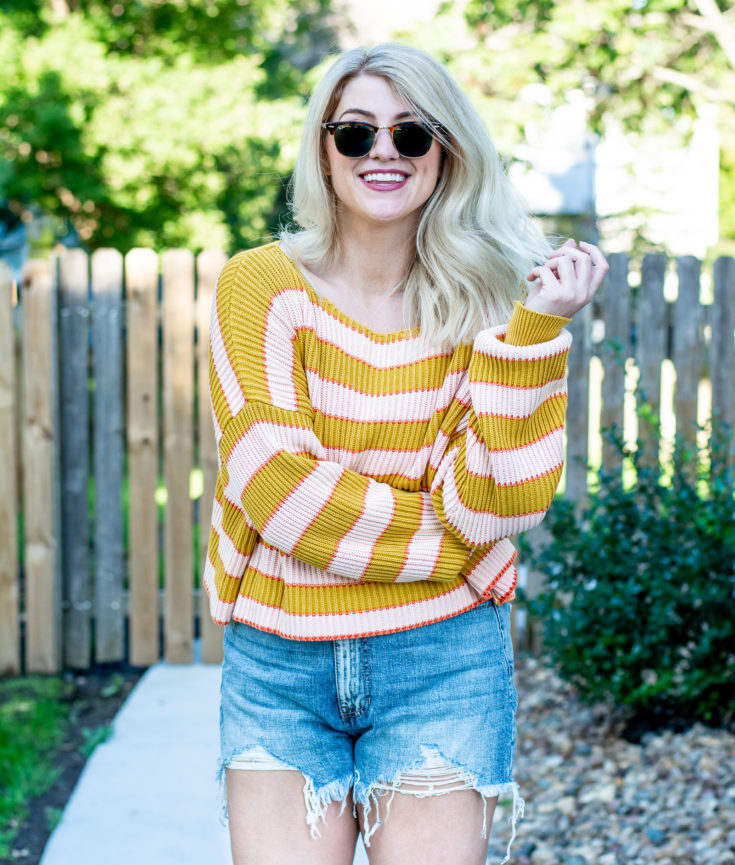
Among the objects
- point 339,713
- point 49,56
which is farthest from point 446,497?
point 49,56

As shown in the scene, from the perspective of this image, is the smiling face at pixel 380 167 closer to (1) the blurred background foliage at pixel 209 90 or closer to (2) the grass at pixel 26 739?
(2) the grass at pixel 26 739

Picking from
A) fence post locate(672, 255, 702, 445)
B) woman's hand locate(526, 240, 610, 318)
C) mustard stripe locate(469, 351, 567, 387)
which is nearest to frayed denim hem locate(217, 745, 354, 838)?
mustard stripe locate(469, 351, 567, 387)

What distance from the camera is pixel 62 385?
4.38m

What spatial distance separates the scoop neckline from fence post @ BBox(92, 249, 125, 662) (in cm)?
268

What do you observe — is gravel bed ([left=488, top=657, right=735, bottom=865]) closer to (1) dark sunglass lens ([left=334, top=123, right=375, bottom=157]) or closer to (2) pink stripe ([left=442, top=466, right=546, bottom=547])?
(2) pink stripe ([left=442, top=466, right=546, bottom=547])

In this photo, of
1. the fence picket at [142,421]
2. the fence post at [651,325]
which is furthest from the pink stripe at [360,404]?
the fence post at [651,325]

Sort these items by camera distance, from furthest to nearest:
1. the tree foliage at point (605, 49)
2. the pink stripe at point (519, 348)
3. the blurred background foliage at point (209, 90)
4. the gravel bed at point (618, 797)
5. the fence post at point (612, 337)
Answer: the blurred background foliage at point (209, 90)
the tree foliage at point (605, 49)
the fence post at point (612, 337)
the gravel bed at point (618, 797)
the pink stripe at point (519, 348)

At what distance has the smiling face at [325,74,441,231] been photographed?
1794mm

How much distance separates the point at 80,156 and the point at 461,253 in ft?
27.0

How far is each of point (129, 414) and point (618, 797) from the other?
248 cm

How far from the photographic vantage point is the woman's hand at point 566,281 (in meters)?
1.65

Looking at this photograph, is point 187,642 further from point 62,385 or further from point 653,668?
point 653,668

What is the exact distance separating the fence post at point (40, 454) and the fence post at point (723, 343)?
116 inches

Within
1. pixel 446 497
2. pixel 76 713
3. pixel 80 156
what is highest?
pixel 80 156
